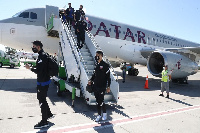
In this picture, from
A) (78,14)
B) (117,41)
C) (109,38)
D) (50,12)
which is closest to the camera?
(78,14)

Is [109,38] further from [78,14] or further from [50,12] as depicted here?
[50,12]

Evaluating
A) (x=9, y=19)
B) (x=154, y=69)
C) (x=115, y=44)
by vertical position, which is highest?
(x=9, y=19)

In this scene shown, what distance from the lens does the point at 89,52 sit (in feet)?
26.0

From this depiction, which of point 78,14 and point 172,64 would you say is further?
point 172,64

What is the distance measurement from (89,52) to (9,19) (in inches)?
214

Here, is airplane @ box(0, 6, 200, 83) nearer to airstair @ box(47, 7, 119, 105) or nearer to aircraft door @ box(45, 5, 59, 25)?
aircraft door @ box(45, 5, 59, 25)

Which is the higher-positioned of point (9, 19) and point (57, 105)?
point (9, 19)

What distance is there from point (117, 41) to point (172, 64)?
4290 millimetres

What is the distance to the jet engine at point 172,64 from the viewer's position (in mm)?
10835

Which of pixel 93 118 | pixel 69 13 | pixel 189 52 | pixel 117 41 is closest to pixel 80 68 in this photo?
pixel 93 118

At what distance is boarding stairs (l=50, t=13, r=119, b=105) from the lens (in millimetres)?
5723

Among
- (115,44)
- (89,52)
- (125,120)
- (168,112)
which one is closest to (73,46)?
(89,52)

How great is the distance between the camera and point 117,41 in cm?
A: 1283

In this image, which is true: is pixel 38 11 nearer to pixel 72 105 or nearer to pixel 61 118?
pixel 72 105
